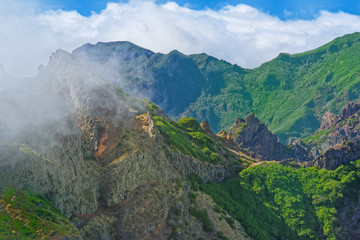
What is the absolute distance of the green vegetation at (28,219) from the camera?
43.2m

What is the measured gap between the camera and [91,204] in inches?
2356

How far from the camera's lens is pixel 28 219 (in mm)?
45000

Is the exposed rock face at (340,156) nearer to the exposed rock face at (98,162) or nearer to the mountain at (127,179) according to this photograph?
the mountain at (127,179)

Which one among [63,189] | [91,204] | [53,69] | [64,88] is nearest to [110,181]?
[91,204]

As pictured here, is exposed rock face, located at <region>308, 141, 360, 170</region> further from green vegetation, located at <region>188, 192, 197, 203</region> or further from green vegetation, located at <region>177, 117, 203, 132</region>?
green vegetation, located at <region>188, 192, 197, 203</region>

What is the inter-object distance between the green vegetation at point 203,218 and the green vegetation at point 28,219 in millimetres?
31736

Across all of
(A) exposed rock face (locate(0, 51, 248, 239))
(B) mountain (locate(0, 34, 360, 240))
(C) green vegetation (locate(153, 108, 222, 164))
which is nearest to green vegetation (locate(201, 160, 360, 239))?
(B) mountain (locate(0, 34, 360, 240))

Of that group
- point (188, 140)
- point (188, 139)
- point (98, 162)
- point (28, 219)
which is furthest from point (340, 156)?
point (28, 219)

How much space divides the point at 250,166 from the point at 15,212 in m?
78.6

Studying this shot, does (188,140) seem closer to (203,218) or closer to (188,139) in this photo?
(188,139)

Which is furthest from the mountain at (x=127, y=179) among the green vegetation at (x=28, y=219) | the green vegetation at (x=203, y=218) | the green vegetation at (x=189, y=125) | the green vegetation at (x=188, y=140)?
the green vegetation at (x=189, y=125)

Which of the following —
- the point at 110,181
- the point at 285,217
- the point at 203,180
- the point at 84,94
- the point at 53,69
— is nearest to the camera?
the point at 110,181

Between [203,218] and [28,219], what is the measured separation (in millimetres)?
37992

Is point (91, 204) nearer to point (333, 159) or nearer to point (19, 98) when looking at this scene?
point (19, 98)
